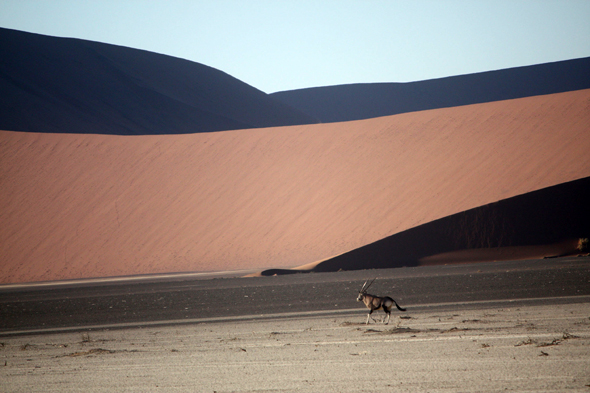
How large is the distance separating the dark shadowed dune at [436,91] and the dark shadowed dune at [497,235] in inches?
3609

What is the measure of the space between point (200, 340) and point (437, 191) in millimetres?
22023

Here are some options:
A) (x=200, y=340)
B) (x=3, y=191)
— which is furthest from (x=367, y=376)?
(x=3, y=191)

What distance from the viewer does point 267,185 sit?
3619 cm

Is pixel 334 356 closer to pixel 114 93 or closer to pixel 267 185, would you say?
pixel 267 185

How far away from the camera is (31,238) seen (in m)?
35.2

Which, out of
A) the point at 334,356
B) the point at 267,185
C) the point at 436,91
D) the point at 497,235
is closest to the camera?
the point at 334,356

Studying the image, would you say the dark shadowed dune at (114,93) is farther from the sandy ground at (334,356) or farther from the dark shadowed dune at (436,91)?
the sandy ground at (334,356)

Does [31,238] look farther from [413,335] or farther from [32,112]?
[32,112]

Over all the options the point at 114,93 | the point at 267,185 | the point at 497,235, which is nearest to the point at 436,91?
the point at 114,93

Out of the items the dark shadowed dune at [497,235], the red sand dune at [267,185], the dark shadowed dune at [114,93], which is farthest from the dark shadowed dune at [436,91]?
the dark shadowed dune at [497,235]

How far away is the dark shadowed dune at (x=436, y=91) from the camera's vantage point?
112000 millimetres

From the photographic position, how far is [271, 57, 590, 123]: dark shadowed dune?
11200 centimetres

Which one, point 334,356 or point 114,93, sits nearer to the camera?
point 334,356

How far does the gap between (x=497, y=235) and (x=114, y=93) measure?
7001 centimetres
